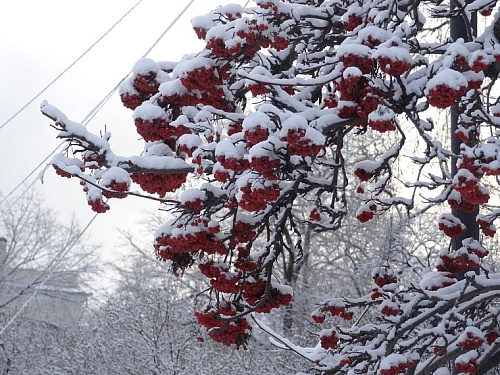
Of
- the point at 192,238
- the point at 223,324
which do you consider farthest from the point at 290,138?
the point at 223,324

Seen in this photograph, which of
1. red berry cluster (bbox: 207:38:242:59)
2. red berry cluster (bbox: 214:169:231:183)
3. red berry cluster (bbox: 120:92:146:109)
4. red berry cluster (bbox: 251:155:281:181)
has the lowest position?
red berry cluster (bbox: 251:155:281:181)

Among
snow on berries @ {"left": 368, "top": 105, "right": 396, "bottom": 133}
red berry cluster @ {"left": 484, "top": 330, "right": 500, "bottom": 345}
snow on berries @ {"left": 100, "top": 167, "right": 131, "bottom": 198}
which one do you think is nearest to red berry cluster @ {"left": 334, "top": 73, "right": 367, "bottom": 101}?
snow on berries @ {"left": 368, "top": 105, "right": 396, "bottom": 133}

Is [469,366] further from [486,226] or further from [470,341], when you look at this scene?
[486,226]

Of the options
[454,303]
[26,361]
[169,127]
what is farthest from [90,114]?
[26,361]

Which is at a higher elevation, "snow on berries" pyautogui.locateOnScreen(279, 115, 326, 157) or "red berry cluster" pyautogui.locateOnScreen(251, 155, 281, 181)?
"snow on berries" pyautogui.locateOnScreen(279, 115, 326, 157)

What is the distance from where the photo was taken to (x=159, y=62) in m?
4.76

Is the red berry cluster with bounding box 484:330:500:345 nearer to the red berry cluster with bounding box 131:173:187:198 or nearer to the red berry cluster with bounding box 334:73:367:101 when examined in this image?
the red berry cluster with bounding box 334:73:367:101

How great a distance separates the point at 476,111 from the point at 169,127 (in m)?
1.68

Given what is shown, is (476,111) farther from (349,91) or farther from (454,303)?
(454,303)

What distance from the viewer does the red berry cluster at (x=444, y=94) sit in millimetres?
3314

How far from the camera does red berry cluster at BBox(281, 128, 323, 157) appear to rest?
347cm

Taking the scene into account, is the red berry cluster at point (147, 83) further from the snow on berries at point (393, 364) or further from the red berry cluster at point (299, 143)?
the snow on berries at point (393, 364)

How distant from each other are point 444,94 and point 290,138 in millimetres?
712

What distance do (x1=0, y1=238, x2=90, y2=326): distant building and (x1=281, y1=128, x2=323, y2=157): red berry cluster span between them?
715 inches
